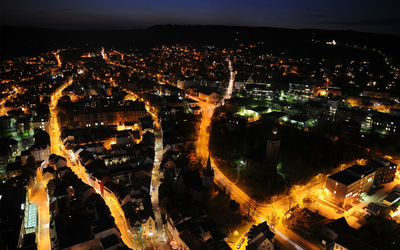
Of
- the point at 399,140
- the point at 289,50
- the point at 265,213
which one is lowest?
the point at 265,213

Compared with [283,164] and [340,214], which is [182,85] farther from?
[340,214]

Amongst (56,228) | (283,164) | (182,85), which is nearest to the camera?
(56,228)

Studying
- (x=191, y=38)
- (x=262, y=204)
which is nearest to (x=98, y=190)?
(x=262, y=204)

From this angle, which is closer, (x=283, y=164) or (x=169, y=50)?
(x=283, y=164)

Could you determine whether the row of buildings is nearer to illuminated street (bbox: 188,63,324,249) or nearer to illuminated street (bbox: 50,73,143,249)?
illuminated street (bbox: 188,63,324,249)

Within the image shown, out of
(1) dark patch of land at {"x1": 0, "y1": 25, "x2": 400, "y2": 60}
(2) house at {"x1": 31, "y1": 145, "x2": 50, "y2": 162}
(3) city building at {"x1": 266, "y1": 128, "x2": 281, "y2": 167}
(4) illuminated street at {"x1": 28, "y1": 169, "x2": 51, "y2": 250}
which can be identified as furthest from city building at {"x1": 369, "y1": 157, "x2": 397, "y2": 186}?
(1) dark patch of land at {"x1": 0, "y1": 25, "x2": 400, "y2": 60}

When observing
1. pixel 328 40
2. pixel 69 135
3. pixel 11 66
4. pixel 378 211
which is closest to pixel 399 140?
pixel 378 211

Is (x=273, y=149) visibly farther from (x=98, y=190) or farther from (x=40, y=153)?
(x=40, y=153)

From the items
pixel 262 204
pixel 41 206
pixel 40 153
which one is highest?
pixel 40 153

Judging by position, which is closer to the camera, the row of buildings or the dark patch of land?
the row of buildings
